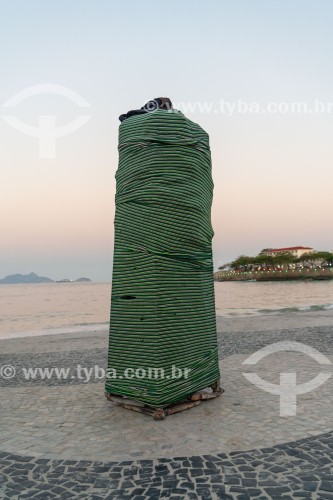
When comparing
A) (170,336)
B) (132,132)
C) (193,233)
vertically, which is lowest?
(170,336)

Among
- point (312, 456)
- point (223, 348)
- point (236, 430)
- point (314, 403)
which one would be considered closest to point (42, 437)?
point (236, 430)

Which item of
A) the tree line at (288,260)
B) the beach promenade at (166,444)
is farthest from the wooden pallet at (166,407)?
the tree line at (288,260)

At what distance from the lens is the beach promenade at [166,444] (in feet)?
12.2

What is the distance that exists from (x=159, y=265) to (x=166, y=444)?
2.11 meters

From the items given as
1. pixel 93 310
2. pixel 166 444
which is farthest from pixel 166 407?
pixel 93 310

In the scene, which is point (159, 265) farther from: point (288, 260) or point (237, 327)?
point (288, 260)

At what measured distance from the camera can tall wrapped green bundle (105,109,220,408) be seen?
18.2ft

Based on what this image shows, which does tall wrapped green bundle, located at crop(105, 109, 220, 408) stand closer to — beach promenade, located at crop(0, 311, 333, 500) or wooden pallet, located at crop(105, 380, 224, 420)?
wooden pallet, located at crop(105, 380, 224, 420)

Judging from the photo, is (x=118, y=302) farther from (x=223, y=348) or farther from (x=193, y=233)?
(x=223, y=348)

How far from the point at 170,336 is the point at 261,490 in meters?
2.28

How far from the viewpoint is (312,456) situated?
13.9 ft

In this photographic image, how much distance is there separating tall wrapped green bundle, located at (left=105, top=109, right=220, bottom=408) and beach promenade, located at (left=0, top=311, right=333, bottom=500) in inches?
22.9

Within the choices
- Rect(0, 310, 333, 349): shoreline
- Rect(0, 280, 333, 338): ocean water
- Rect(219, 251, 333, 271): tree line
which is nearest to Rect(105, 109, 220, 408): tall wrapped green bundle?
Rect(0, 310, 333, 349): shoreline

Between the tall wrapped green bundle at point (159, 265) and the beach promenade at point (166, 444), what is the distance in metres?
0.58
